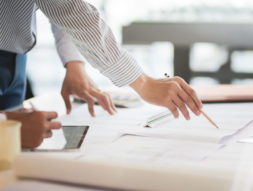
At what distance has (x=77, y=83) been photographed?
1398 mm

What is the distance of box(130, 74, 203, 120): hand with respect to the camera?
3.61 ft

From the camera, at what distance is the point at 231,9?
10.6ft

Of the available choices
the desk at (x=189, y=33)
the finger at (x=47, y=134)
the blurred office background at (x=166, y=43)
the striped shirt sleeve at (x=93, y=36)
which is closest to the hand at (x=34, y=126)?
the finger at (x=47, y=134)

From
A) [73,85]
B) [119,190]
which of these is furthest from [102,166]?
[73,85]

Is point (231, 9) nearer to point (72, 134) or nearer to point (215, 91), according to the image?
point (215, 91)

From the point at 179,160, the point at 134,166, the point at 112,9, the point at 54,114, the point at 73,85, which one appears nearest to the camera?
the point at 134,166

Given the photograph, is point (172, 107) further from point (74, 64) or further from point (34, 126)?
point (74, 64)

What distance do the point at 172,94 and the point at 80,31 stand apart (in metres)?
0.33

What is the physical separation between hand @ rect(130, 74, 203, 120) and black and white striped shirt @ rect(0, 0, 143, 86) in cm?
6

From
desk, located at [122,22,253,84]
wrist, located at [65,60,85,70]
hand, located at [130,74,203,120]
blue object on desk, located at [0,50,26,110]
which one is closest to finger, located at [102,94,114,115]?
hand, located at [130,74,203,120]

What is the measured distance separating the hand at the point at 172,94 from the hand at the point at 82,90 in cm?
13

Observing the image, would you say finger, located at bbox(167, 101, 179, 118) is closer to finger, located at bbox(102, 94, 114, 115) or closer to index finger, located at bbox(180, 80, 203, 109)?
index finger, located at bbox(180, 80, 203, 109)

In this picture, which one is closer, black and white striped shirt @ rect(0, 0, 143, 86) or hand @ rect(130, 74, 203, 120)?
hand @ rect(130, 74, 203, 120)

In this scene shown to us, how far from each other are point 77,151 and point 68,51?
2.55ft
